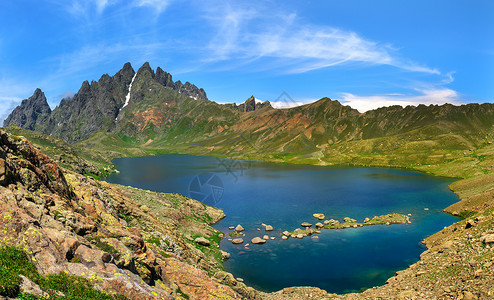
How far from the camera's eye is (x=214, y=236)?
7050cm

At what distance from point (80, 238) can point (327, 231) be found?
220 feet

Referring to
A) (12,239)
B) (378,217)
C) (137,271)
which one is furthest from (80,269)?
(378,217)

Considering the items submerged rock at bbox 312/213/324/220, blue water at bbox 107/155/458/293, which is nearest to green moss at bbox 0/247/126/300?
blue water at bbox 107/155/458/293

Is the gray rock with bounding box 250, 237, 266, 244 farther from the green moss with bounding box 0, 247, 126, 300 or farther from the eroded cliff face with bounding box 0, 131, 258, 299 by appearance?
the green moss with bounding box 0, 247, 126, 300

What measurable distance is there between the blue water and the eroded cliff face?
17.4 meters

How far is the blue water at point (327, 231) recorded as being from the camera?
5194 cm

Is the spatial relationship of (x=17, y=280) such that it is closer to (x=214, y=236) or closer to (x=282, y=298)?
(x=282, y=298)

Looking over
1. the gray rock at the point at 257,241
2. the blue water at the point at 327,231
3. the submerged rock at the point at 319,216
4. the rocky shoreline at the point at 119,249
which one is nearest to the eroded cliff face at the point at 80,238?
the rocky shoreline at the point at 119,249

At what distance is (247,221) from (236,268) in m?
29.9

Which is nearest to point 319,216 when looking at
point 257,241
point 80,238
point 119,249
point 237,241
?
point 257,241

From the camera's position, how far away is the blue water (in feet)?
170

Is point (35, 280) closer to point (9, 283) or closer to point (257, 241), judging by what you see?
point (9, 283)

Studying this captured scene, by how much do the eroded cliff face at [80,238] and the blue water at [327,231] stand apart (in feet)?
57.1

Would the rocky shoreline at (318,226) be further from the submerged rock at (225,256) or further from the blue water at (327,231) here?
the submerged rock at (225,256)
